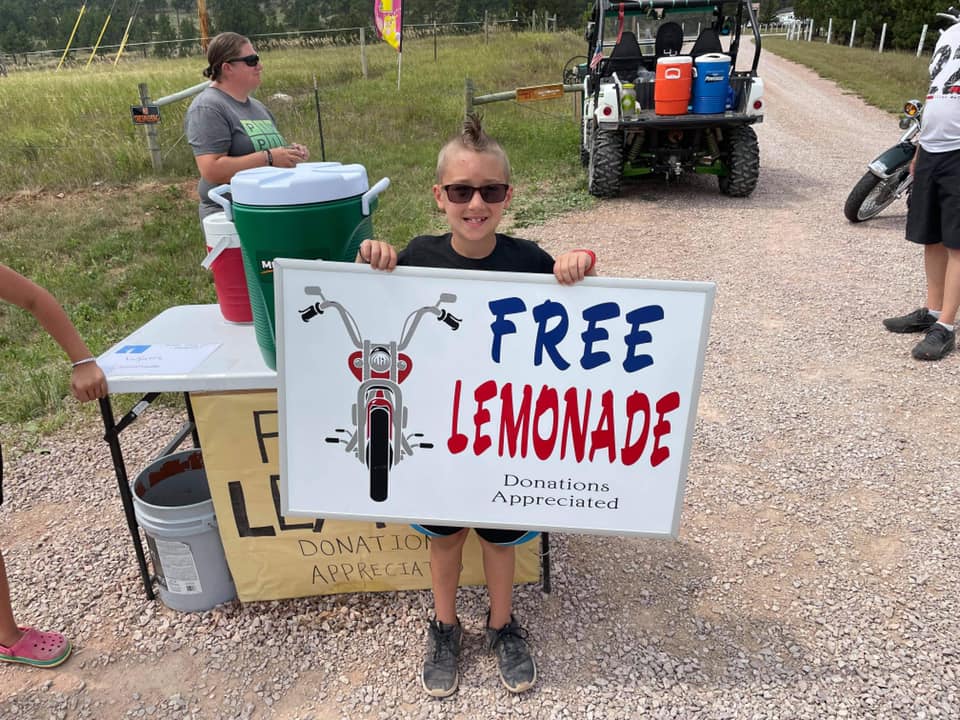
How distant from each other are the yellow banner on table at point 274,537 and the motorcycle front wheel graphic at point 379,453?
471 mm

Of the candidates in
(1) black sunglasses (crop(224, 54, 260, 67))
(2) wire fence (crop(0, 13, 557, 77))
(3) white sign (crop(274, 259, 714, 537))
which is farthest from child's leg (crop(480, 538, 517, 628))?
(2) wire fence (crop(0, 13, 557, 77))

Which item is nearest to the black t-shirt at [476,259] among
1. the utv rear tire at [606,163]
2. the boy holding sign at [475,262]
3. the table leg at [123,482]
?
the boy holding sign at [475,262]

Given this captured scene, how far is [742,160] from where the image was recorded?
7762 mm

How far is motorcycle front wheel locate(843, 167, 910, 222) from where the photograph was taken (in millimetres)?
6577

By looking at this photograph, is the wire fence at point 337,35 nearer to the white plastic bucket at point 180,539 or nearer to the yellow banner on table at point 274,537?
the white plastic bucket at point 180,539

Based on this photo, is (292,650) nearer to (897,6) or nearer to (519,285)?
(519,285)

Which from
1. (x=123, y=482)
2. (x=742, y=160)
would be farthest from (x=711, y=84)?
(x=123, y=482)

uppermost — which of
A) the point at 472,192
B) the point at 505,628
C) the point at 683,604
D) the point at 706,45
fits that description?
the point at 706,45

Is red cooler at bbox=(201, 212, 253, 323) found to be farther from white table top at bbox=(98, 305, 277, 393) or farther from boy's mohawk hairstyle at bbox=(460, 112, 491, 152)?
boy's mohawk hairstyle at bbox=(460, 112, 491, 152)

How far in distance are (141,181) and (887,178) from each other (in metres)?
8.72

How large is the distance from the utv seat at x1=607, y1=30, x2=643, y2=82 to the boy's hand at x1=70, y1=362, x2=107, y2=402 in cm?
777

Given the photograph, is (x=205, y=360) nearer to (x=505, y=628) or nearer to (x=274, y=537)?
(x=274, y=537)

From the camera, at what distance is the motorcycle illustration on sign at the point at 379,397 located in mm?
1741

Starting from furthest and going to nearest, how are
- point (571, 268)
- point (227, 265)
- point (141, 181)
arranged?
point (141, 181) < point (227, 265) < point (571, 268)
